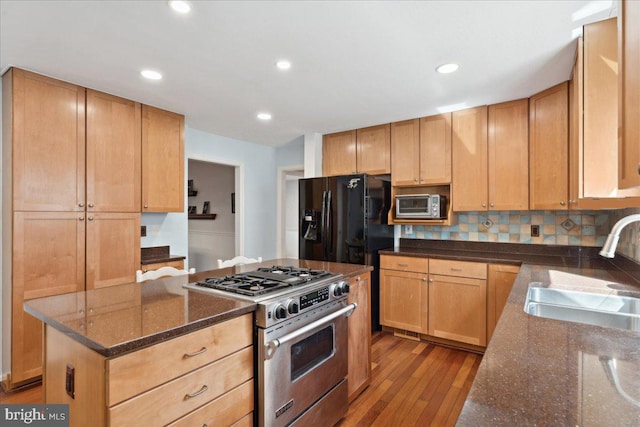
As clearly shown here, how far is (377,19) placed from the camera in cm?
174

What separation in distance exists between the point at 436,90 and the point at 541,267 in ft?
5.33

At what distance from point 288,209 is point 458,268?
350cm

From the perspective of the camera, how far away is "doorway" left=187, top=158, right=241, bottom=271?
549 cm

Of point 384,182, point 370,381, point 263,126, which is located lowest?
point 370,381

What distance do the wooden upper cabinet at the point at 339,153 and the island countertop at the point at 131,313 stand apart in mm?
2644

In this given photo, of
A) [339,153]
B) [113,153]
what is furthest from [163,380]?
[339,153]

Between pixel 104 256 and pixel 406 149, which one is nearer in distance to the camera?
pixel 104 256

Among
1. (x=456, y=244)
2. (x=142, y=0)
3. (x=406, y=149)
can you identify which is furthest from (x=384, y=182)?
(x=142, y=0)

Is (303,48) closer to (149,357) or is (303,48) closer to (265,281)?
(265,281)

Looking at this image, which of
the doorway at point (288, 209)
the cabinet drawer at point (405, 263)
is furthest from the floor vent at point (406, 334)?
the doorway at point (288, 209)

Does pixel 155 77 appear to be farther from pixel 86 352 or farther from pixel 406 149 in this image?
pixel 406 149

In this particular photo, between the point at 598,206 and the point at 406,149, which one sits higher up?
the point at 406,149

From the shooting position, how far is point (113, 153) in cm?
281

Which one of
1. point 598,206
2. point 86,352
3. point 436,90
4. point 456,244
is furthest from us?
point 456,244
